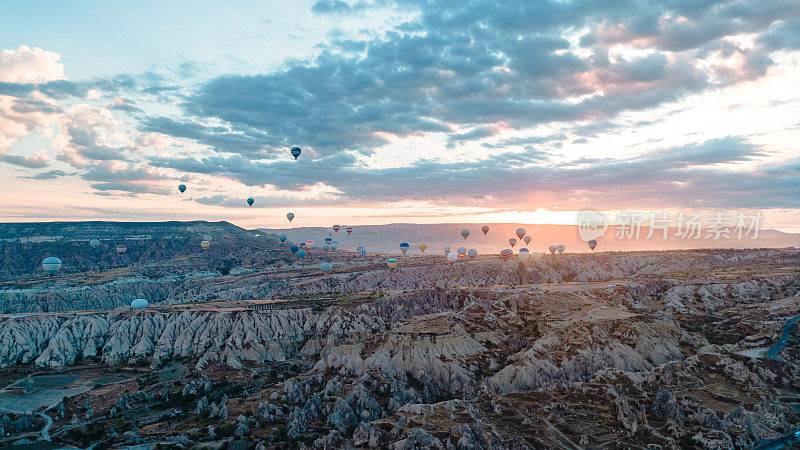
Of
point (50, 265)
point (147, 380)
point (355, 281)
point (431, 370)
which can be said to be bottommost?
point (147, 380)

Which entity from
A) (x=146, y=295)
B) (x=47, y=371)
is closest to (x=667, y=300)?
(x=47, y=371)

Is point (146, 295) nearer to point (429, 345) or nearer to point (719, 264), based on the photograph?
point (429, 345)

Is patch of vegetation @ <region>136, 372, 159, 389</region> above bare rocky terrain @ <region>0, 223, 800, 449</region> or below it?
below

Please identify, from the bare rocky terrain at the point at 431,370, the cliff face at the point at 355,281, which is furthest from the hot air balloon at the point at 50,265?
the bare rocky terrain at the point at 431,370

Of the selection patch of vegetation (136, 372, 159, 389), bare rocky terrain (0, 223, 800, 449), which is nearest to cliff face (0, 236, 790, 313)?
bare rocky terrain (0, 223, 800, 449)

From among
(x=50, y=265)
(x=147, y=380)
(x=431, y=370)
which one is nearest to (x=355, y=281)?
(x=147, y=380)

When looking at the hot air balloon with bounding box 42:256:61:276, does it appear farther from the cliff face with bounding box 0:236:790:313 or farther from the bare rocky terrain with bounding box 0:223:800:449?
the bare rocky terrain with bounding box 0:223:800:449

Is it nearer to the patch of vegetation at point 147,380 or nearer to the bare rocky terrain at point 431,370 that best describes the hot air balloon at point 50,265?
the bare rocky terrain at point 431,370

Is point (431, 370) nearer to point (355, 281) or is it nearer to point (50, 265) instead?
point (355, 281)
